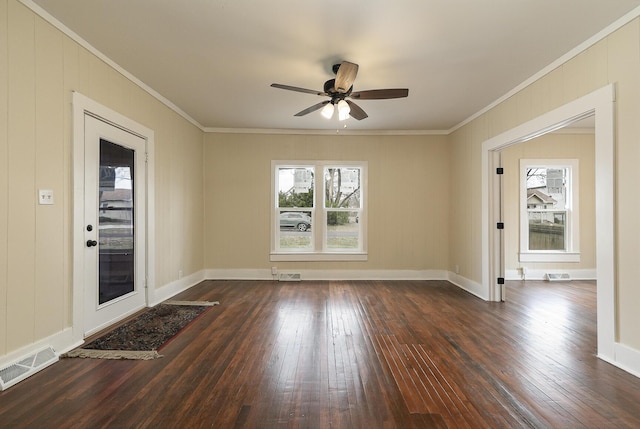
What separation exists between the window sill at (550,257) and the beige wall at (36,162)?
6.91m

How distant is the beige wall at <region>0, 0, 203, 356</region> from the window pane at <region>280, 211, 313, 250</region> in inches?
132

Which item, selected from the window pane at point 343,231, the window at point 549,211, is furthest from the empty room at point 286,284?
the window pane at point 343,231

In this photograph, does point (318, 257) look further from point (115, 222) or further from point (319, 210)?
point (115, 222)

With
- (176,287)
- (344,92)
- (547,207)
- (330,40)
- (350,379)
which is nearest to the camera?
(350,379)

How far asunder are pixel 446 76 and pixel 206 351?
12.5ft

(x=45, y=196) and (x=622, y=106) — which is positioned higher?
(x=622, y=106)

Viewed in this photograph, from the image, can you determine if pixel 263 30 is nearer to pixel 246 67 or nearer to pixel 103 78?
pixel 246 67

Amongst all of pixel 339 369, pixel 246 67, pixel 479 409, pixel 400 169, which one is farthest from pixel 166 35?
pixel 400 169

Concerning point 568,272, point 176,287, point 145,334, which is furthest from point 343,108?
point 568,272

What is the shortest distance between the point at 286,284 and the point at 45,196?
3.66 m

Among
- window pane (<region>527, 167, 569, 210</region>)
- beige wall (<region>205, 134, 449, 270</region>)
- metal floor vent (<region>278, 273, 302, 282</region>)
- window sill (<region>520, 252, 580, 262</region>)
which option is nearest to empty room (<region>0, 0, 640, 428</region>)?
metal floor vent (<region>278, 273, 302, 282</region>)

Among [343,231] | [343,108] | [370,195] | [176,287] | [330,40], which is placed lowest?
[176,287]

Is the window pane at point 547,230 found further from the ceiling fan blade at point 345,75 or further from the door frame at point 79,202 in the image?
the door frame at point 79,202

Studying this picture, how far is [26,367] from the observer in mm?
2301
